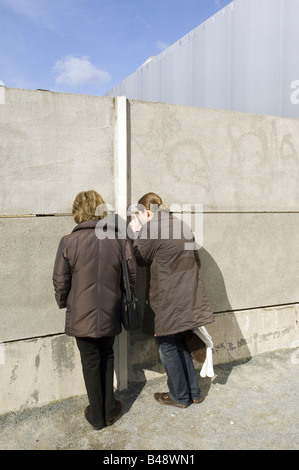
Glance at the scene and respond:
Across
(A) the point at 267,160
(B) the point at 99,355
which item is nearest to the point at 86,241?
(B) the point at 99,355

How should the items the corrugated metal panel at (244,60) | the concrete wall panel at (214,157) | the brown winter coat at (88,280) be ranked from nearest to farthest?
the brown winter coat at (88,280), the concrete wall panel at (214,157), the corrugated metal panel at (244,60)

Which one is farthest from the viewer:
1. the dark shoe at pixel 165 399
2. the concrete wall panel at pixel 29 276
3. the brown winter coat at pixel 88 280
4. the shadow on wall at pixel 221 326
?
the shadow on wall at pixel 221 326

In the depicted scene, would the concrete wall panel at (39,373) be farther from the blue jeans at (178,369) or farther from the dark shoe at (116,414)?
the blue jeans at (178,369)

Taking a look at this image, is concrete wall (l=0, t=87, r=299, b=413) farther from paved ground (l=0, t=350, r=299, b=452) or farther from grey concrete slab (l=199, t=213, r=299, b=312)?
paved ground (l=0, t=350, r=299, b=452)

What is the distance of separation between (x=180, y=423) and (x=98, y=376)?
0.75 meters

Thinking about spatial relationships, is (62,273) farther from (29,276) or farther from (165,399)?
(165,399)

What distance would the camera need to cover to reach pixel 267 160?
3.94 m

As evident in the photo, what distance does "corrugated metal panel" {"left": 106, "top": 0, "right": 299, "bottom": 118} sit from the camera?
15.0 feet

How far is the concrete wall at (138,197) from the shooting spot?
9.76 feet

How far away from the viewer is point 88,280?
2.61m

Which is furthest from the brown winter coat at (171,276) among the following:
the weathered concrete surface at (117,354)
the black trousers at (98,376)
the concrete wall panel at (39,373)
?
the concrete wall panel at (39,373)

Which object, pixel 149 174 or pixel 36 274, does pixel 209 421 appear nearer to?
pixel 36 274

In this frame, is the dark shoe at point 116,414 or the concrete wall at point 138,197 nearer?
the dark shoe at point 116,414
